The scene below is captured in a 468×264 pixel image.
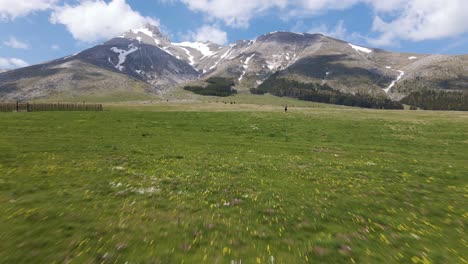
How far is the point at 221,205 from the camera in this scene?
49.6 ft

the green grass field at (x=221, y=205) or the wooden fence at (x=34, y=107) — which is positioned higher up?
the wooden fence at (x=34, y=107)

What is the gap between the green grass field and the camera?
10.3 metres

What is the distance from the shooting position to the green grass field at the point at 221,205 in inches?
405

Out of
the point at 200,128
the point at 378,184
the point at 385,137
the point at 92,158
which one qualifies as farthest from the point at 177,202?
the point at 385,137

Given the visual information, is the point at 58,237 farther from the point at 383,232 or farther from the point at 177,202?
the point at 383,232

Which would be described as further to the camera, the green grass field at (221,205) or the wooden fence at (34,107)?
the wooden fence at (34,107)

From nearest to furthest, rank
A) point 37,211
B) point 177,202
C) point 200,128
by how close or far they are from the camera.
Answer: point 37,211
point 177,202
point 200,128

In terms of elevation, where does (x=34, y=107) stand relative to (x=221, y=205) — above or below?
above

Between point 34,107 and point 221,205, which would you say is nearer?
point 221,205

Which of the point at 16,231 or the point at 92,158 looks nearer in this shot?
the point at 16,231

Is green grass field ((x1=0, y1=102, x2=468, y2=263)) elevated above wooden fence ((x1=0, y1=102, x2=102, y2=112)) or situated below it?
below

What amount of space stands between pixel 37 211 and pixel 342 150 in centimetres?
3358

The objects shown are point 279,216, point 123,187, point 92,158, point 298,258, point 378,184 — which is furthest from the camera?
point 92,158

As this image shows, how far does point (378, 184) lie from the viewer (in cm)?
2112
